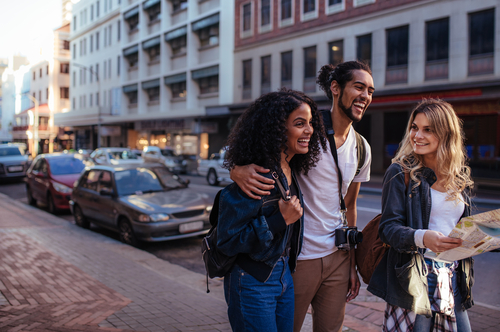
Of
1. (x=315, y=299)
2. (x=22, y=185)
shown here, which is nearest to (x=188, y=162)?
(x=22, y=185)

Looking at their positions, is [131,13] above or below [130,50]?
above

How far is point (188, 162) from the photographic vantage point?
94.6ft

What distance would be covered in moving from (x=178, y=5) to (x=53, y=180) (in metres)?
28.4

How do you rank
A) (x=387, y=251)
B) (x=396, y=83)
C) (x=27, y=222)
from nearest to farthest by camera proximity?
(x=387, y=251)
(x=27, y=222)
(x=396, y=83)

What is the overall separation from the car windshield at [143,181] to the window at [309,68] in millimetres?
17331

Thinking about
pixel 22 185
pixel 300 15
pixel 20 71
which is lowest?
pixel 22 185

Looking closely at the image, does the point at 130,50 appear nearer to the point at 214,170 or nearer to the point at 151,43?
the point at 151,43

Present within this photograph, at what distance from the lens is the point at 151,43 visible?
38594mm

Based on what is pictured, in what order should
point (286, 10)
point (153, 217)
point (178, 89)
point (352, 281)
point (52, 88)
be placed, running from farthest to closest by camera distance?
point (52, 88) < point (178, 89) < point (286, 10) < point (153, 217) < point (352, 281)

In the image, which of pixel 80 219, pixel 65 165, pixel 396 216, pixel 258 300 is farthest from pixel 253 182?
pixel 65 165

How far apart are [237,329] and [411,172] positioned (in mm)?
1261

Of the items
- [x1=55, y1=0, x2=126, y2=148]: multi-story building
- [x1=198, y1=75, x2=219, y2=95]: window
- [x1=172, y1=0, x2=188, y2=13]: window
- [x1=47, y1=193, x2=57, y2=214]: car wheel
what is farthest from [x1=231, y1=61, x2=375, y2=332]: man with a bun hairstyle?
[x1=55, y1=0, x2=126, y2=148]: multi-story building

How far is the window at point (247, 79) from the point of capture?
29.4m

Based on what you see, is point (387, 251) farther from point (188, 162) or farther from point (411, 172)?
point (188, 162)
